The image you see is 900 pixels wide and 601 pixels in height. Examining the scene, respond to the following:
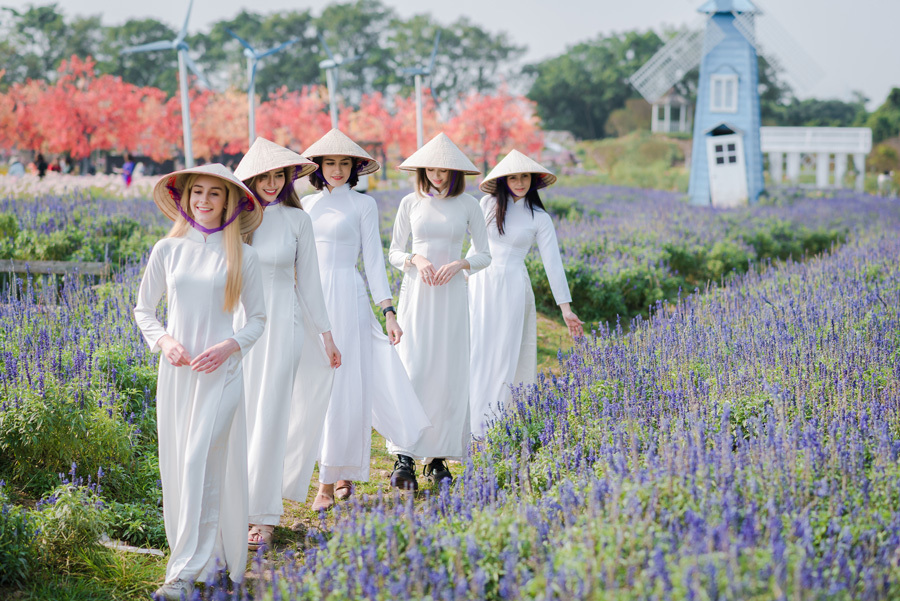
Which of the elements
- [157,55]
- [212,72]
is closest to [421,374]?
[157,55]

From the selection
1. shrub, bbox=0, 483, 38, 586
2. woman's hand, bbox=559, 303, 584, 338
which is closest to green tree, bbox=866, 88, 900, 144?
woman's hand, bbox=559, 303, 584, 338

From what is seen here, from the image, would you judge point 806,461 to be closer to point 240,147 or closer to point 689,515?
point 689,515

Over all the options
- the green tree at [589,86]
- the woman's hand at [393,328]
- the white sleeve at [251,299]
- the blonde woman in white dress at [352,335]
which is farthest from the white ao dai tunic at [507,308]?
the green tree at [589,86]

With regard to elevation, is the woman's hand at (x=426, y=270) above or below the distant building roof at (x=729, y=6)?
below

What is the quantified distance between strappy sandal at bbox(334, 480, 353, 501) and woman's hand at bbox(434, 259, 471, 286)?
1.19 meters

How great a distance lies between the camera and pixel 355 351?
4.33m

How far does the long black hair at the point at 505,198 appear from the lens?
5.21m

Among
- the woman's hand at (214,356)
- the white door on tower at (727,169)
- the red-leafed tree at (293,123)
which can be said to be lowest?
the woman's hand at (214,356)

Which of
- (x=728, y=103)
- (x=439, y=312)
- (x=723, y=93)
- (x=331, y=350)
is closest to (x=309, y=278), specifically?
(x=331, y=350)

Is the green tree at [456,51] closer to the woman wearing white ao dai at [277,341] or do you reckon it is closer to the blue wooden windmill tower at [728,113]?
the blue wooden windmill tower at [728,113]

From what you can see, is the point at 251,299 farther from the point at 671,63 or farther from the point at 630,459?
the point at 671,63

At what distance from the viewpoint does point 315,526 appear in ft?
13.3

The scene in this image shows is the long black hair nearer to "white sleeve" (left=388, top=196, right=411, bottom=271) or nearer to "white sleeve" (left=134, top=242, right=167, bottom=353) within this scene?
"white sleeve" (left=388, top=196, right=411, bottom=271)

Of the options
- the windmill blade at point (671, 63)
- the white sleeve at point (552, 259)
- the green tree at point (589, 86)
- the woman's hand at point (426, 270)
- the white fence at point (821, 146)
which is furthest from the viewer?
the green tree at point (589, 86)
